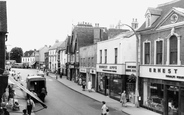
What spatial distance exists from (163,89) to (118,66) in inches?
327

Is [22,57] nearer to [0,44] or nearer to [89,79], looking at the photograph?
[89,79]

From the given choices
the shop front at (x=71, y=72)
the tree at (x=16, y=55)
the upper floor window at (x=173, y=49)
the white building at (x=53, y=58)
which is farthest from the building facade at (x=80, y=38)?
the tree at (x=16, y=55)

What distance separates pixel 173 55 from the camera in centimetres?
2008

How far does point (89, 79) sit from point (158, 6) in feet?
62.9

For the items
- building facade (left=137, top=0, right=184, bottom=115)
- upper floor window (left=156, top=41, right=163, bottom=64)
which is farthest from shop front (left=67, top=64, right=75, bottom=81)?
upper floor window (left=156, top=41, right=163, bottom=64)

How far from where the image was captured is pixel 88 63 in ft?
137

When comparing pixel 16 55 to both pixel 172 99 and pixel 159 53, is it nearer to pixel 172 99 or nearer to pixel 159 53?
pixel 159 53

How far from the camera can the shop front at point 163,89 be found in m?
18.4

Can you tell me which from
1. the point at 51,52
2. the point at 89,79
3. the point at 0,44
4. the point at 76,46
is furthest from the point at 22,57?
the point at 0,44

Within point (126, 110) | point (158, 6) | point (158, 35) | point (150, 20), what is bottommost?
point (126, 110)

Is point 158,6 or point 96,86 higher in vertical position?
point 158,6

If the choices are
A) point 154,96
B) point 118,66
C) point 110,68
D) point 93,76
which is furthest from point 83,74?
point 154,96

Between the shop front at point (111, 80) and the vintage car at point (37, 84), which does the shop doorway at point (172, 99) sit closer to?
the shop front at point (111, 80)

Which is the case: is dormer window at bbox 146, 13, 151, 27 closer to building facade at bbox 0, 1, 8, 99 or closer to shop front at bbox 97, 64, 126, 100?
shop front at bbox 97, 64, 126, 100
